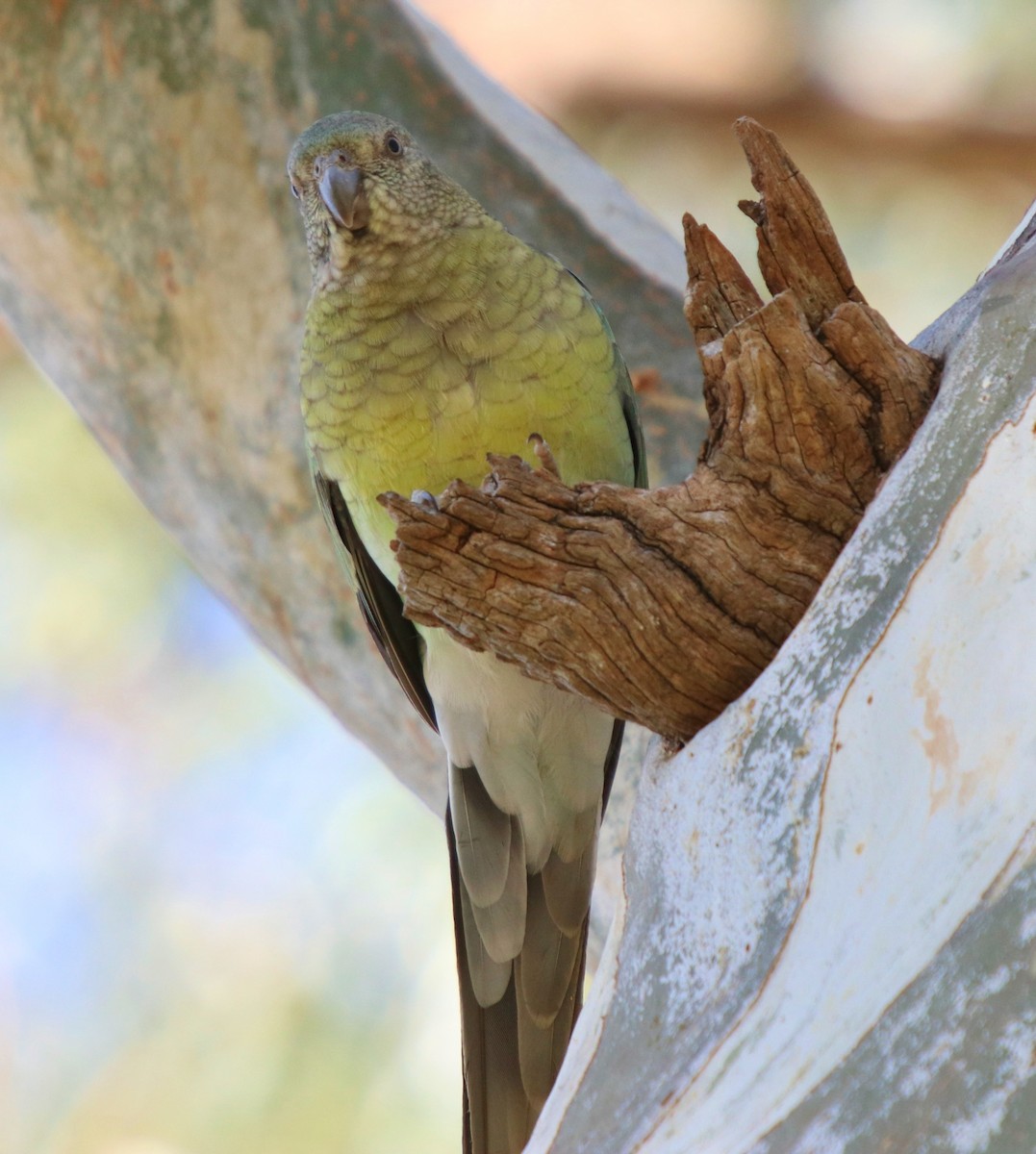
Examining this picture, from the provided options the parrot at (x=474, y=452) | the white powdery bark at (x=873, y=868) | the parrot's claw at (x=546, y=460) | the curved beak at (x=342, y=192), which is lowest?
the white powdery bark at (x=873, y=868)

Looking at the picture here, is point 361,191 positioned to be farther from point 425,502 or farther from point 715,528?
point 715,528

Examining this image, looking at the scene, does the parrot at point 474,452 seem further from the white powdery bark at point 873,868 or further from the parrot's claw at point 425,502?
the white powdery bark at point 873,868

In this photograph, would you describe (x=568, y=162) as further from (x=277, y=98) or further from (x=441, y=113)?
(x=277, y=98)

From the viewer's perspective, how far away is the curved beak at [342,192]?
2576mm

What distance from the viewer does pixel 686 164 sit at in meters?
5.45

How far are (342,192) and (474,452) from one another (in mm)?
603

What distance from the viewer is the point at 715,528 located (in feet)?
5.60

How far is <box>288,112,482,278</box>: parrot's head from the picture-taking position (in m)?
2.60

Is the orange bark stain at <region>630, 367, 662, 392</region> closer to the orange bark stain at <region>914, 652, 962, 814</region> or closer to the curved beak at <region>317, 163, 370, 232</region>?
the curved beak at <region>317, 163, 370, 232</region>

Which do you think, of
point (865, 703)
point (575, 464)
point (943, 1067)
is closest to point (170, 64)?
point (575, 464)

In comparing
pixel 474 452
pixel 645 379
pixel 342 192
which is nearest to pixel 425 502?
pixel 474 452

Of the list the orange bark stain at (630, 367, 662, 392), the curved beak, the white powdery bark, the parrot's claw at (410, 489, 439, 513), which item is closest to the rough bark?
the orange bark stain at (630, 367, 662, 392)

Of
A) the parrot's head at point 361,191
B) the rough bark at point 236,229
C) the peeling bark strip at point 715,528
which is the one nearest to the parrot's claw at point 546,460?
the peeling bark strip at point 715,528

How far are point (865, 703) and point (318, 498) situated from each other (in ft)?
5.36
